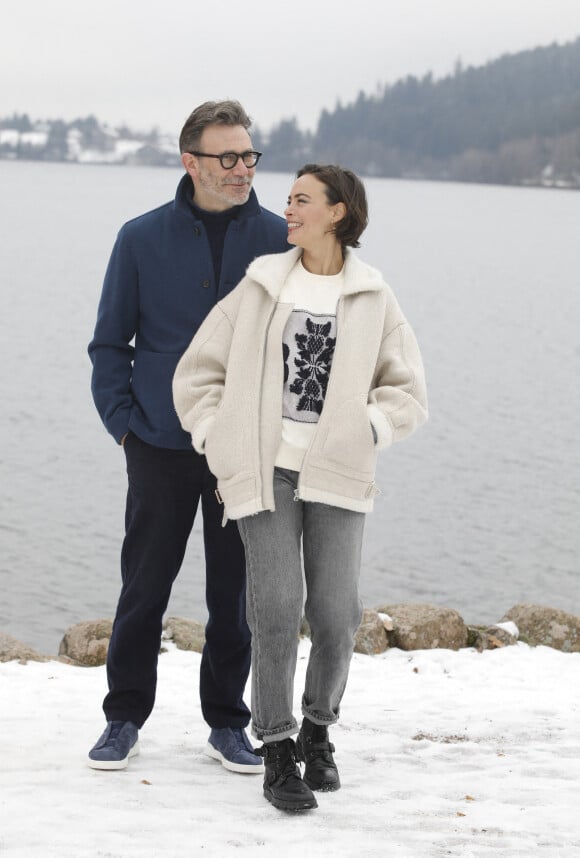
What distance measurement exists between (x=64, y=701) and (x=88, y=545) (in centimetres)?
813

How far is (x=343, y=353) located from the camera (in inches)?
146

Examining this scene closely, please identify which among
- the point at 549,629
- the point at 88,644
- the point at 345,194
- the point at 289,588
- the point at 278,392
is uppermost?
the point at 345,194

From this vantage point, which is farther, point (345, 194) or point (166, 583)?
point (166, 583)

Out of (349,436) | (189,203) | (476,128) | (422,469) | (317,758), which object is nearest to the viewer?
(349,436)

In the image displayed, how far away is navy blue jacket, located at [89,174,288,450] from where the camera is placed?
13.3 feet

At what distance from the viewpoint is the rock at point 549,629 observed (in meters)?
6.98

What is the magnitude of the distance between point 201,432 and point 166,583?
27.0 inches

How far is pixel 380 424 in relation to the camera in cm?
373

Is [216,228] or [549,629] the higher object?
[216,228]

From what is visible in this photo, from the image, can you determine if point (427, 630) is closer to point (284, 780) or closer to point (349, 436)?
point (284, 780)

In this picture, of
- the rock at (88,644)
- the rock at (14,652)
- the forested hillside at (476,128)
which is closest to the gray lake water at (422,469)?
the rock at (88,644)

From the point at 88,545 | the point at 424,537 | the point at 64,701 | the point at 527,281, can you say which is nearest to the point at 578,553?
the point at 424,537

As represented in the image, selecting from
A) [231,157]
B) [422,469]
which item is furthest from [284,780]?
[422,469]

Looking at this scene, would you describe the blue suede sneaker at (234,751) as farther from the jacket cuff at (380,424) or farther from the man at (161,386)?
the jacket cuff at (380,424)
